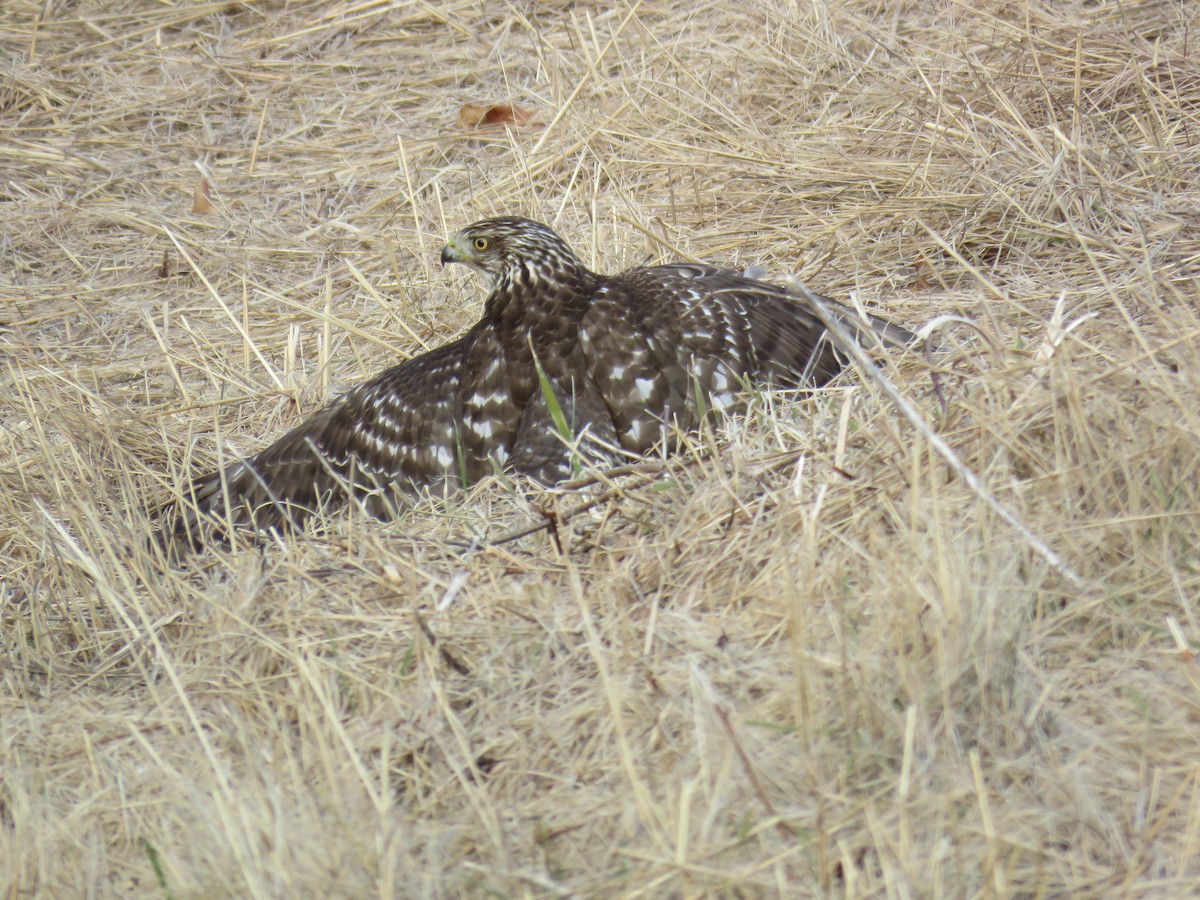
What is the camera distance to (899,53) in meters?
6.00

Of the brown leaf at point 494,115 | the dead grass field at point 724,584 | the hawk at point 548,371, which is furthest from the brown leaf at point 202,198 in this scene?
the hawk at point 548,371

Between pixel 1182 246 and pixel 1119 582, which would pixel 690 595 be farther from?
Result: pixel 1182 246

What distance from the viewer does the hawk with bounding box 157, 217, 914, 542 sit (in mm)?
3949

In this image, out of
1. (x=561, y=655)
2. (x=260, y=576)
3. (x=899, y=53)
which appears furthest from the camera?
(x=899, y=53)

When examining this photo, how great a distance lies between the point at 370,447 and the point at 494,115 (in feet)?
9.47

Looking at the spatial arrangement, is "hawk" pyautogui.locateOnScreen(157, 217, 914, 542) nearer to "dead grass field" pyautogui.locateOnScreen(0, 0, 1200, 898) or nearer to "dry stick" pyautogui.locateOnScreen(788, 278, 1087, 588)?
"dead grass field" pyautogui.locateOnScreen(0, 0, 1200, 898)

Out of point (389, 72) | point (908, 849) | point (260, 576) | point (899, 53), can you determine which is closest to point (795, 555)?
point (908, 849)

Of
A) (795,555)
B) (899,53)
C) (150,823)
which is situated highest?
(899,53)

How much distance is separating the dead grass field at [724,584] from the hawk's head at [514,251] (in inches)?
31.0

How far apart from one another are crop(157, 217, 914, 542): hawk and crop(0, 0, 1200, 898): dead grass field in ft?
0.96

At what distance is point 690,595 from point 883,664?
0.54 meters

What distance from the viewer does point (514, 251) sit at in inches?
161

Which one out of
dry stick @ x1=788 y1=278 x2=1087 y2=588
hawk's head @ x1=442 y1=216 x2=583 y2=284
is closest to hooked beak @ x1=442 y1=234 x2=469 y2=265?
hawk's head @ x1=442 y1=216 x2=583 y2=284

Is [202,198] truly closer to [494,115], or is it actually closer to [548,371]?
[494,115]
